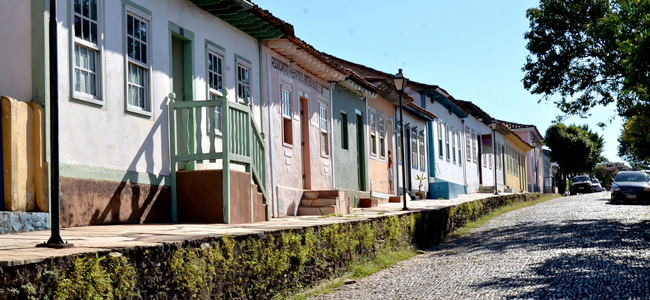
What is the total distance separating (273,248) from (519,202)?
87.9 ft

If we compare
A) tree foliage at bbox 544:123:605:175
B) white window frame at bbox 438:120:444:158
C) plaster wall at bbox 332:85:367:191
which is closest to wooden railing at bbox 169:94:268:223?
plaster wall at bbox 332:85:367:191

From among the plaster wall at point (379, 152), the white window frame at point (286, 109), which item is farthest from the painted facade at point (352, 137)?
the white window frame at point (286, 109)

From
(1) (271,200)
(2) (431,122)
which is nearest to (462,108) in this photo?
(2) (431,122)

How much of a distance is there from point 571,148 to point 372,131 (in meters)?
52.1

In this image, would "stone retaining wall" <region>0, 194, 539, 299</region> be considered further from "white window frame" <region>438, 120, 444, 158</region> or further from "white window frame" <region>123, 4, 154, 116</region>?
"white window frame" <region>438, 120, 444, 158</region>

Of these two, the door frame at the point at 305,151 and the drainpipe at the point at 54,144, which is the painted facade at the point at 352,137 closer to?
the door frame at the point at 305,151

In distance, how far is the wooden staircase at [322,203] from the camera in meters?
15.6

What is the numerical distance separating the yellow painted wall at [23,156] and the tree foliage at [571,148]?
67.4m

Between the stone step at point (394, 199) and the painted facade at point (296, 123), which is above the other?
the painted facade at point (296, 123)

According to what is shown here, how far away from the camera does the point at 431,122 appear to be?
31.4m

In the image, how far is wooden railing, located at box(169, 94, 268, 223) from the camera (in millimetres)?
10234

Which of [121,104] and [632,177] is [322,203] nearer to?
[121,104]

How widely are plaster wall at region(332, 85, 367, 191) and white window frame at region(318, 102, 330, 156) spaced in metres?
0.48

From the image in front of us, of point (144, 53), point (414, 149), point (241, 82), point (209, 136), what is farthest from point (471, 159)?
point (144, 53)
